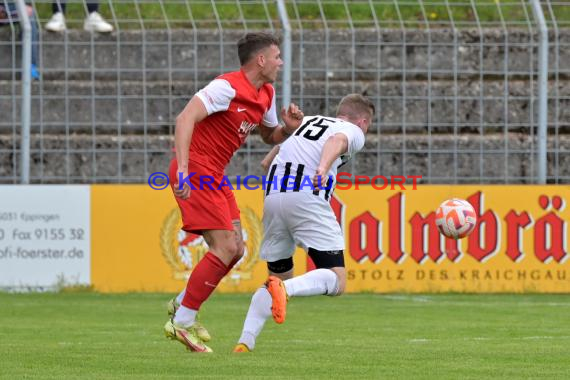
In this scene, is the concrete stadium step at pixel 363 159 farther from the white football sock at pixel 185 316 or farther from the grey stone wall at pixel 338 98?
the white football sock at pixel 185 316

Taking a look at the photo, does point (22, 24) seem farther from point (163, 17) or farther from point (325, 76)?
point (325, 76)

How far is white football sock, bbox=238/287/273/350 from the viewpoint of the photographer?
7844 mm

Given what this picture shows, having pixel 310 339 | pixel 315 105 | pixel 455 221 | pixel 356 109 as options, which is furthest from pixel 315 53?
pixel 356 109

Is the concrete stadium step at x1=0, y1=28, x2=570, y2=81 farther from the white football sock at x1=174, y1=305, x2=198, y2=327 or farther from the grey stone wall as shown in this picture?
the white football sock at x1=174, y1=305, x2=198, y2=327

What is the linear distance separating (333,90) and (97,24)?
2.72 metres

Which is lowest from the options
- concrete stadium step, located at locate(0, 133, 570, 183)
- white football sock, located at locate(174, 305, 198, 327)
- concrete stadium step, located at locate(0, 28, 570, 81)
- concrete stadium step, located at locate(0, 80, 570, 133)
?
white football sock, located at locate(174, 305, 198, 327)

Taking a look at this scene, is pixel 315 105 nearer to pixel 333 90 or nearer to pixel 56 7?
pixel 333 90

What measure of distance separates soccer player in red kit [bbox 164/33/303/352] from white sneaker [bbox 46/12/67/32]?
7042 mm

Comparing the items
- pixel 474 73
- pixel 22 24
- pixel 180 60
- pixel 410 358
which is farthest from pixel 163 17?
pixel 410 358

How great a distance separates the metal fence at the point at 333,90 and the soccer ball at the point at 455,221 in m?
4.73

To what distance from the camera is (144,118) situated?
14805mm

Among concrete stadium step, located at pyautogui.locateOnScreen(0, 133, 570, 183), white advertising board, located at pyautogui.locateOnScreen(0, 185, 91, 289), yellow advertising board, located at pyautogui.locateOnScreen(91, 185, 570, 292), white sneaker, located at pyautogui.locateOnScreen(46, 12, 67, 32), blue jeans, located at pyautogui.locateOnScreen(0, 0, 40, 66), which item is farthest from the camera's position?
white sneaker, located at pyautogui.locateOnScreen(46, 12, 67, 32)

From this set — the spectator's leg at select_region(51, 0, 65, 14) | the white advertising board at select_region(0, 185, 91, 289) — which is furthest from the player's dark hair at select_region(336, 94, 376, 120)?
the spectator's leg at select_region(51, 0, 65, 14)

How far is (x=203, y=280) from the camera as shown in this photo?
8172mm
